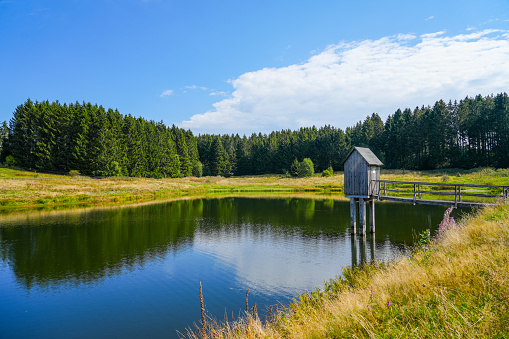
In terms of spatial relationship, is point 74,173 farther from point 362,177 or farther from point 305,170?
point 362,177

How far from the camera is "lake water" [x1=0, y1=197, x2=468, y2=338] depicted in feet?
36.9

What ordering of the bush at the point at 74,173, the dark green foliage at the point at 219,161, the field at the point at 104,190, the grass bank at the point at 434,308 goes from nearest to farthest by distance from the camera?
the grass bank at the point at 434,308 < the field at the point at 104,190 < the bush at the point at 74,173 < the dark green foliage at the point at 219,161

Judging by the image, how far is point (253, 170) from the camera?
134m

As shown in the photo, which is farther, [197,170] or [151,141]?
[197,170]

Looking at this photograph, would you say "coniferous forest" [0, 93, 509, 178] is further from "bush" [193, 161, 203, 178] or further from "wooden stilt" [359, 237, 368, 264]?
"wooden stilt" [359, 237, 368, 264]

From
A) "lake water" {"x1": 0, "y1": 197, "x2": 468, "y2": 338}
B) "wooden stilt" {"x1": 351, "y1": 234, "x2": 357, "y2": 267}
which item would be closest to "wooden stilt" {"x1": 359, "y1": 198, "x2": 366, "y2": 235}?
"lake water" {"x1": 0, "y1": 197, "x2": 468, "y2": 338}

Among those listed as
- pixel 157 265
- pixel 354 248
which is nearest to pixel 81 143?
pixel 157 265

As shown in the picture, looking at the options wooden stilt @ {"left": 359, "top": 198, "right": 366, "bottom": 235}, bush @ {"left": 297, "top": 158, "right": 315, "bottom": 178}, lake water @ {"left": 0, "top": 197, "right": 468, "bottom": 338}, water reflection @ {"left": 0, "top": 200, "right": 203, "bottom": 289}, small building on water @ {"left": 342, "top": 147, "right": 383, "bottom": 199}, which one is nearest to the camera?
lake water @ {"left": 0, "top": 197, "right": 468, "bottom": 338}

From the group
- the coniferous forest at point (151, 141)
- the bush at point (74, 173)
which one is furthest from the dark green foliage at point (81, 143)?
the bush at point (74, 173)

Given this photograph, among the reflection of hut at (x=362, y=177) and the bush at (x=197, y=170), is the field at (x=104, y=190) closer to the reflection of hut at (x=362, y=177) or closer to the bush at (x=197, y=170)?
the reflection of hut at (x=362, y=177)

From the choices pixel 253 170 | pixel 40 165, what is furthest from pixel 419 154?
pixel 40 165

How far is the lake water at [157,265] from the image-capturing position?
1124 centimetres

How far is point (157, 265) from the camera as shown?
1730 cm

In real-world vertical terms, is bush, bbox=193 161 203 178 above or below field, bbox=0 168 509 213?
above
